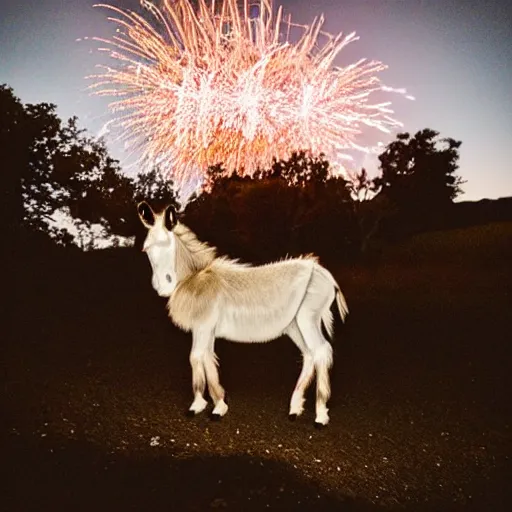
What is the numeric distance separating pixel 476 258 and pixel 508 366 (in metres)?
21.5

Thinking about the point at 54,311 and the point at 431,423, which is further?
the point at 54,311

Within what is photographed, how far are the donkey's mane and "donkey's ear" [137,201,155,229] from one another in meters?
0.27

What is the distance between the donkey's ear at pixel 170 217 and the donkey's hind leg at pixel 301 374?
189 centimetres

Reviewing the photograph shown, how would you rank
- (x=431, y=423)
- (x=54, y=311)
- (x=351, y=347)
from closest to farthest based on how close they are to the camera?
(x=431, y=423)
(x=351, y=347)
(x=54, y=311)

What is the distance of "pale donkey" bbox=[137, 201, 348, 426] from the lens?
18.3ft

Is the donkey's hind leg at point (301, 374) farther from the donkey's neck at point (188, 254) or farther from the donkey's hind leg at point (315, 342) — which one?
the donkey's neck at point (188, 254)

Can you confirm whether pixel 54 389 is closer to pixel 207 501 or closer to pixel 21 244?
pixel 207 501

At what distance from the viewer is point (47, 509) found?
4281 mm

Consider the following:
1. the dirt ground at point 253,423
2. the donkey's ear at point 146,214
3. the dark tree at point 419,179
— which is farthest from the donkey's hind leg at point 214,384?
the dark tree at point 419,179

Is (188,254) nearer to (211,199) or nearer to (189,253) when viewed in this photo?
(189,253)

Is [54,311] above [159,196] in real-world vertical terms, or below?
below

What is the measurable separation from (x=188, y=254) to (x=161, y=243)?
1.46 feet

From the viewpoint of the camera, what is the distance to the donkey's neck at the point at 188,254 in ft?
18.0

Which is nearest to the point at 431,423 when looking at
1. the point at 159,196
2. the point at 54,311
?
the point at 54,311
